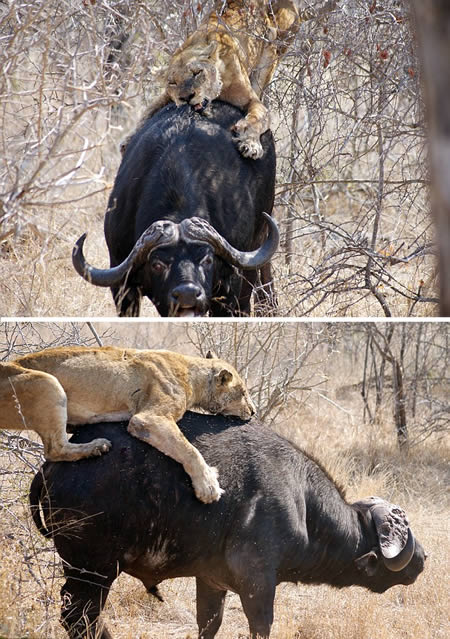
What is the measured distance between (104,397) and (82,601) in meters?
1.13

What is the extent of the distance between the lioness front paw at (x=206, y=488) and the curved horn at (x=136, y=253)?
236 centimetres

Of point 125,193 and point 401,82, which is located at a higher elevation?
point 401,82

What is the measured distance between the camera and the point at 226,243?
697 cm

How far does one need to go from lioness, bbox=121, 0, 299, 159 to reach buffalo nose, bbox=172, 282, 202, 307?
63.4 inches

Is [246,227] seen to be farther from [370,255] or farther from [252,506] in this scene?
[252,506]

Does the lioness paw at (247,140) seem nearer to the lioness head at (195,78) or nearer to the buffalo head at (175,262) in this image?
the lioness head at (195,78)

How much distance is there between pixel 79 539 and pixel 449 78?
4043 millimetres

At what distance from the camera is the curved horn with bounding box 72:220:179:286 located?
6.77 metres

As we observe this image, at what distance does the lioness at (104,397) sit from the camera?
4.79 m

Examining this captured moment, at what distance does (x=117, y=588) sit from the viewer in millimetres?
6445

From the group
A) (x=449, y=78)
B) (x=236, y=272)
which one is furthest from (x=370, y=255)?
(x=449, y=78)

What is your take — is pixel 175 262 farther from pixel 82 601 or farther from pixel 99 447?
pixel 82 601

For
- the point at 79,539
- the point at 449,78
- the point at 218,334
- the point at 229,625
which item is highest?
the point at 449,78

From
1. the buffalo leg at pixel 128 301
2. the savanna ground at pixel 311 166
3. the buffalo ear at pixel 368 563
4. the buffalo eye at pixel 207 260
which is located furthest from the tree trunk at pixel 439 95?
the buffalo leg at pixel 128 301
